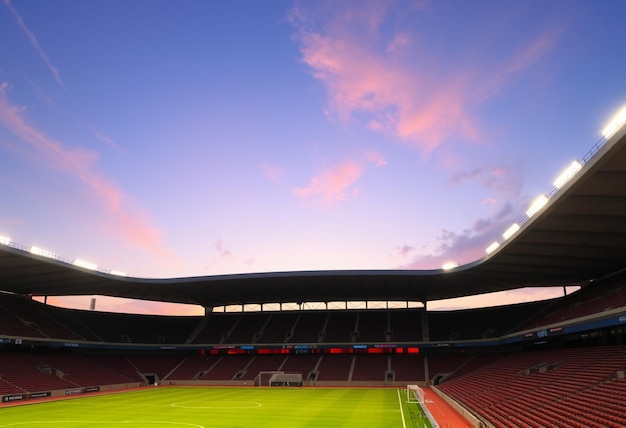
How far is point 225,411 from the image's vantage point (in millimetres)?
38281

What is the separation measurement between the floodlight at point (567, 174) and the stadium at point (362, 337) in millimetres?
241

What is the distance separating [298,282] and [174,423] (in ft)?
112

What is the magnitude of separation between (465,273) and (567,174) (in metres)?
30.4

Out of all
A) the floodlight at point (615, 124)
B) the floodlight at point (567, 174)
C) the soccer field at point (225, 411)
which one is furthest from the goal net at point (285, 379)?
the floodlight at point (615, 124)

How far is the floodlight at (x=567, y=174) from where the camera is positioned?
2421 cm

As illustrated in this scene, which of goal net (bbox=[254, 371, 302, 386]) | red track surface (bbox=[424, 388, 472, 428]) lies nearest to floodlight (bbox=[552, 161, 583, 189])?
red track surface (bbox=[424, 388, 472, 428])

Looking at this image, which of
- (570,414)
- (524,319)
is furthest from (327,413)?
(524,319)

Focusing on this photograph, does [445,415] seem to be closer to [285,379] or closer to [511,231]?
[511,231]

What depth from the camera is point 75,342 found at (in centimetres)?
6144

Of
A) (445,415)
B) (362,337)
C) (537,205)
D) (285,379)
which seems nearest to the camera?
(537,205)

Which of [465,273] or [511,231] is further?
[465,273]

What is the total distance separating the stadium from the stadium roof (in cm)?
18

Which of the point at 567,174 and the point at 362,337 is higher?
the point at 567,174

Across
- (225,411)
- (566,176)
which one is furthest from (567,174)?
(225,411)
